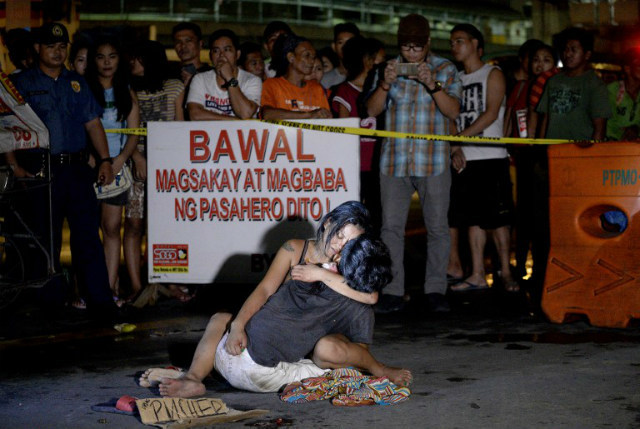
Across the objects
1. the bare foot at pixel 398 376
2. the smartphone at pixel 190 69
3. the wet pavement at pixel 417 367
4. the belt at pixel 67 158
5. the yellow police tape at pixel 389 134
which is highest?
the smartphone at pixel 190 69

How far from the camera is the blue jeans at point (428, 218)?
766cm

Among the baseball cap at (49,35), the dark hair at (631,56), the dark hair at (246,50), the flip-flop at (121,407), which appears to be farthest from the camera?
the dark hair at (246,50)

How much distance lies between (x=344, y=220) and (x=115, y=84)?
3712 mm

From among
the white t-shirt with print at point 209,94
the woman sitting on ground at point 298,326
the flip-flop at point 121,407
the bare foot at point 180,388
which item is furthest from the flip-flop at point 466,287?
the flip-flop at point 121,407

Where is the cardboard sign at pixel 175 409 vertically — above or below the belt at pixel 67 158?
below

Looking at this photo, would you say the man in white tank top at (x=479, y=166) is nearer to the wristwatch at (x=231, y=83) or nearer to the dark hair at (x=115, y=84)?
the wristwatch at (x=231, y=83)

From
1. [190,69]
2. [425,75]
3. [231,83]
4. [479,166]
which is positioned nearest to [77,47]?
[190,69]

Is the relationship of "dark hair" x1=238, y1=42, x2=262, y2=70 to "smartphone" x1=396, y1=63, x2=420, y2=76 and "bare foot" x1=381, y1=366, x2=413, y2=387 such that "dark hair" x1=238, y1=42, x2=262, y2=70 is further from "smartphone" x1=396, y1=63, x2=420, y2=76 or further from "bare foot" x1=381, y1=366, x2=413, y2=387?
A: "bare foot" x1=381, y1=366, x2=413, y2=387

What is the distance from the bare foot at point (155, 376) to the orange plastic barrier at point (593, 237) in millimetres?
2975

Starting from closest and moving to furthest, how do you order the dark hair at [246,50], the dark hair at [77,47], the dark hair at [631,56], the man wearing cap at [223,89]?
the man wearing cap at [223,89] < the dark hair at [77,47] < the dark hair at [631,56] < the dark hair at [246,50]

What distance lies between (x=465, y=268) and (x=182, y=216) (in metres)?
3.54

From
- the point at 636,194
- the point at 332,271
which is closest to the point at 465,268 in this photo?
the point at 636,194

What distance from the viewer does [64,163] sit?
7.42m

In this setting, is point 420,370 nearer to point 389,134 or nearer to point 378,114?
point 389,134
